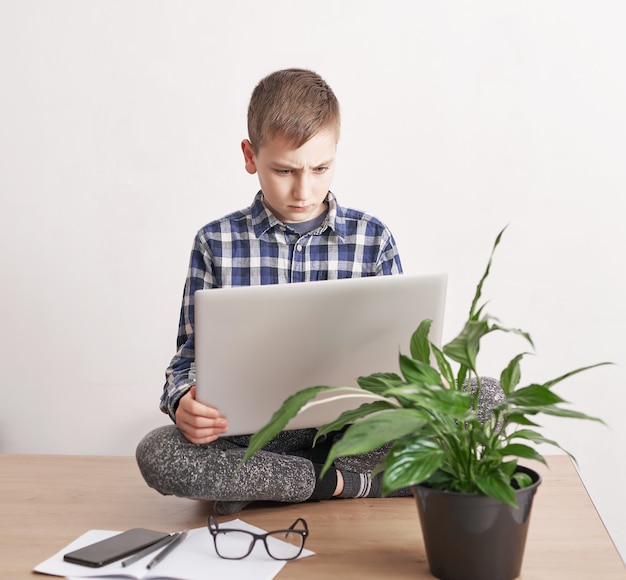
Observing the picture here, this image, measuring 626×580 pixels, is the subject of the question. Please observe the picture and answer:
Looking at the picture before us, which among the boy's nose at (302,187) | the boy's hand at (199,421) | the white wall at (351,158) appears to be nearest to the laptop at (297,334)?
the boy's hand at (199,421)

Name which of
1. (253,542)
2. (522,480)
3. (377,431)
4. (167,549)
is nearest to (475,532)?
(522,480)

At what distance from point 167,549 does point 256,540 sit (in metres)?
0.13

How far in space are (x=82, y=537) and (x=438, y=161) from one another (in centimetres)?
131

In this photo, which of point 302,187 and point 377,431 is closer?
point 377,431

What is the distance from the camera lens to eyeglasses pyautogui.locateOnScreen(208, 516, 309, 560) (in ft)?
4.05

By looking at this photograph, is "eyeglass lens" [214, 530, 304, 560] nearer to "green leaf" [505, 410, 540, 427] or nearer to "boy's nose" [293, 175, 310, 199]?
"green leaf" [505, 410, 540, 427]

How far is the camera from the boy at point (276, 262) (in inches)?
56.7

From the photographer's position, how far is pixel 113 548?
4.05 ft

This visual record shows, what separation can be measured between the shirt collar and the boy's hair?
5.0 inches

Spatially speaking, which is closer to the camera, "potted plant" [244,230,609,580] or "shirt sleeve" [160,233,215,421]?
"potted plant" [244,230,609,580]

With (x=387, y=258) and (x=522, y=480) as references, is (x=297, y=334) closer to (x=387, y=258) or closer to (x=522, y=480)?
(x=522, y=480)

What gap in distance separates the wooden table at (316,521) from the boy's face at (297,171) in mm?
539

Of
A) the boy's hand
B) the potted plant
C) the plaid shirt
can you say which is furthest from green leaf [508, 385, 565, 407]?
the plaid shirt

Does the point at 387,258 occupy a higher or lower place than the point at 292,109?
lower
